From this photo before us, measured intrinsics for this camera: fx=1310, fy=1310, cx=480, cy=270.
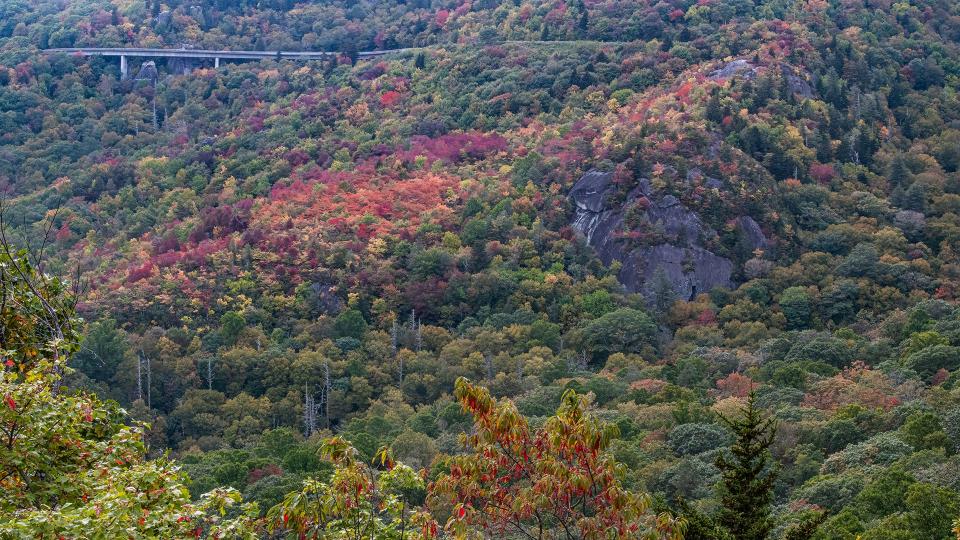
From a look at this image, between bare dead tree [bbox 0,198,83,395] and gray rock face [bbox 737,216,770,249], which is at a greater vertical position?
bare dead tree [bbox 0,198,83,395]

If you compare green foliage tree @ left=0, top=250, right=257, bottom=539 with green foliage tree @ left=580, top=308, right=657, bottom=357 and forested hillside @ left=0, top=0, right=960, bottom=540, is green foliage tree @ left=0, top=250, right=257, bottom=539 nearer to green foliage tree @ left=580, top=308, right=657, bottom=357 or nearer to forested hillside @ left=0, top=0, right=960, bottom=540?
forested hillside @ left=0, top=0, right=960, bottom=540

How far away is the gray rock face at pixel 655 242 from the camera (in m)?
77.2

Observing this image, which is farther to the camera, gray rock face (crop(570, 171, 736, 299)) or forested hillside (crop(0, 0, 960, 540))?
Answer: gray rock face (crop(570, 171, 736, 299))

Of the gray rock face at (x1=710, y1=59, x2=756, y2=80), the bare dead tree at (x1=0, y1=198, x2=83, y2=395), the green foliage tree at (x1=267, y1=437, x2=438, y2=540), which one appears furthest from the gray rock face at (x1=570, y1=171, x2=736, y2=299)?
the green foliage tree at (x1=267, y1=437, x2=438, y2=540)

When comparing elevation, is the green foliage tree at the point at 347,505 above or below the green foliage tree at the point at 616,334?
above

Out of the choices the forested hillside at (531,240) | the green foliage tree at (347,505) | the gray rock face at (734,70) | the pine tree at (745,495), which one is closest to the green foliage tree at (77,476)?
the green foliage tree at (347,505)

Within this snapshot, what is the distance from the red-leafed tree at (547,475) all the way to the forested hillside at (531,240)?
45.8 inches

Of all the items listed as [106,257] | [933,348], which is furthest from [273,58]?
[933,348]

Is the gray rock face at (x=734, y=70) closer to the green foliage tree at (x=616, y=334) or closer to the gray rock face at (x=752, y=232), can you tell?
the gray rock face at (x=752, y=232)

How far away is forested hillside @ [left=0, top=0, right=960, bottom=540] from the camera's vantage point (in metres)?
48.4

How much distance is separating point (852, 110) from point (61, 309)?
269ft

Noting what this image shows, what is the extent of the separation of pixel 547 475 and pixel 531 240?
6398cm

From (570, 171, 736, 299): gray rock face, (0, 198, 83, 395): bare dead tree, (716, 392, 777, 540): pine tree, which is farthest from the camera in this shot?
(570, 171, 736, 299): gray rock face

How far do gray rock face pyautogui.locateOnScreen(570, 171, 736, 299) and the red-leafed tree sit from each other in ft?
199
